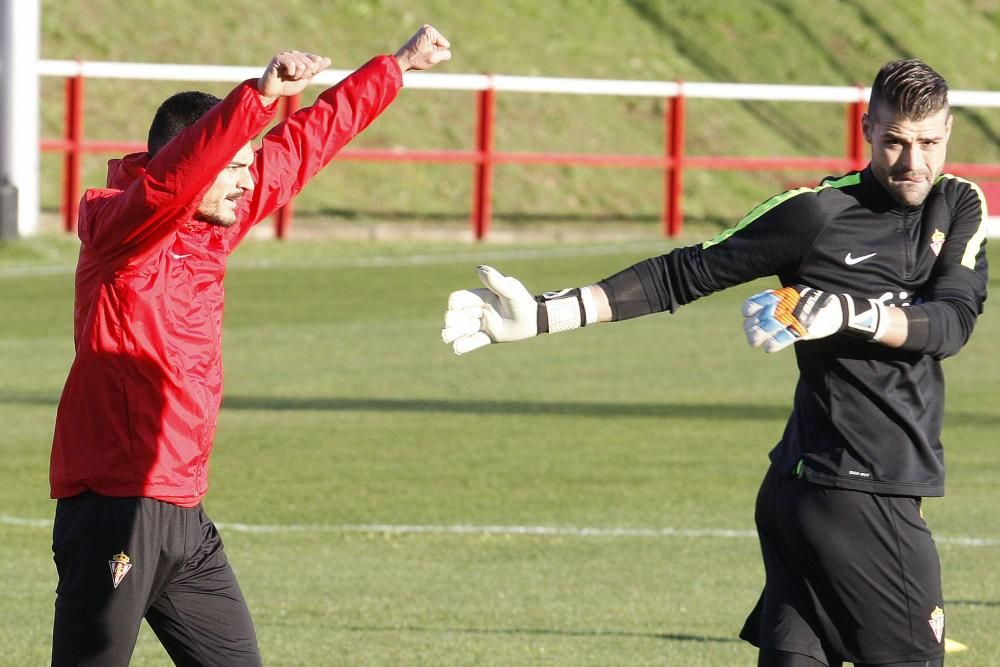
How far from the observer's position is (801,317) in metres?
4.36

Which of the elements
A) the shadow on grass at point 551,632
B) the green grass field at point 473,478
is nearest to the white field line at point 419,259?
the green grass field at point 473,478

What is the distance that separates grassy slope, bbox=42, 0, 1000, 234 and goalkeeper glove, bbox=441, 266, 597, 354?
66.3ft

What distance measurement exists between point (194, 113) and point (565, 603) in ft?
12.6

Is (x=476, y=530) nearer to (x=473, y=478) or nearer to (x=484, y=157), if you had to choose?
(x=473, y=478)

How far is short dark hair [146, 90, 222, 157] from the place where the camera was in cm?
512

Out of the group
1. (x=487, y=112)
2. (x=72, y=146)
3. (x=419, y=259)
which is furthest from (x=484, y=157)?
(x=72, y=146)

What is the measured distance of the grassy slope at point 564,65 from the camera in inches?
1069

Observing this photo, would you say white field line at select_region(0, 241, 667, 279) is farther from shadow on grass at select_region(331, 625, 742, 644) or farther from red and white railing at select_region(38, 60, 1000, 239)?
shadow on grass at select_region(331, 625, 742, 644)

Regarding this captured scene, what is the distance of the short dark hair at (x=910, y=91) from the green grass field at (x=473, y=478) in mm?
3122

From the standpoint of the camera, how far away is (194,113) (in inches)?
203

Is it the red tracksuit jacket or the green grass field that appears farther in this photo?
the green grass field

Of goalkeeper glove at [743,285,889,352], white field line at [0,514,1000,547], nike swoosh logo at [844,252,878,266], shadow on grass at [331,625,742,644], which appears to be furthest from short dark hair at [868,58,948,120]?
white field line at [0,514,1000,547]

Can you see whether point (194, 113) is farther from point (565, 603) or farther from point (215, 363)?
point (565, 603)

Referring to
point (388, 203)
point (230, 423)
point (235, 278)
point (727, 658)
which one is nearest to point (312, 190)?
A: point (388, 203)
